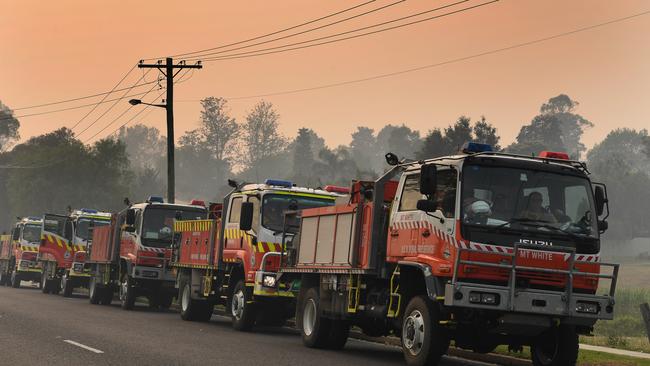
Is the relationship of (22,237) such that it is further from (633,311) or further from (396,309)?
(396,309)

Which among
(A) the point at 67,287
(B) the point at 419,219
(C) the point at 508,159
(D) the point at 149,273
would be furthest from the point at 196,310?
(A) the point at 67,287

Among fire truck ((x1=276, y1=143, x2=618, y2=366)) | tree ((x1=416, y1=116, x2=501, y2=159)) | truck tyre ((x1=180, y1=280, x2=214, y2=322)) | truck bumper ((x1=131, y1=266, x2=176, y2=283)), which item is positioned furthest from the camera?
tree ((x1=416, y1=116, x2=501, y2=159))

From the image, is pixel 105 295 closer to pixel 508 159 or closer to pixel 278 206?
pixel 278 206

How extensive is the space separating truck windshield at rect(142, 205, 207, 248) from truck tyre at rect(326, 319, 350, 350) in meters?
12.2

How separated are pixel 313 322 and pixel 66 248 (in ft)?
81.6

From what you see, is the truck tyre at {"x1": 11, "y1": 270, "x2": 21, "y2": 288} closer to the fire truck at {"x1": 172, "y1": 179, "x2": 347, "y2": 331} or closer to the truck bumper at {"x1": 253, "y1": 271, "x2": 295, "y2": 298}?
the fire truck at {"x1": 172, "y1": 179, "x2": 347, "y2": 331}

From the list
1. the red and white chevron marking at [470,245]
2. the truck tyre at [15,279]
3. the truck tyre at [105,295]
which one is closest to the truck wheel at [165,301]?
the truck tyre at [105,295]

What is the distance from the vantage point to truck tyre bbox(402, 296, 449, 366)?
13844mm

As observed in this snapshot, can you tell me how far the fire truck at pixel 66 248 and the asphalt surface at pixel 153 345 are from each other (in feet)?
43.1

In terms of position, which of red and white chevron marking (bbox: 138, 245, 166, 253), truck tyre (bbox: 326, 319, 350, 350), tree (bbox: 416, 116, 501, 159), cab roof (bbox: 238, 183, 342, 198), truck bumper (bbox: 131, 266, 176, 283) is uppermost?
tree (bbox: 416, 116, 501, 159)

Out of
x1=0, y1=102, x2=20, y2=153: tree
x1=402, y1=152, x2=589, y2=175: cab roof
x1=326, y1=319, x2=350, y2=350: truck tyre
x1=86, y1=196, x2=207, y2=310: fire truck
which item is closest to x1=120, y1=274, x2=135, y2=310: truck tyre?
x1=86, y1=196, x2=207, y2=310: fire truck

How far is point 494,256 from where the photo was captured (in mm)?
13656

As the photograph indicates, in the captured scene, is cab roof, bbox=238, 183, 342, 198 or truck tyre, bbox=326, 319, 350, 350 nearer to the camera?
truck tyre, bbox=326, 319, 350, 350

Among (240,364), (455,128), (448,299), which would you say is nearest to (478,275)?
(448,299)
